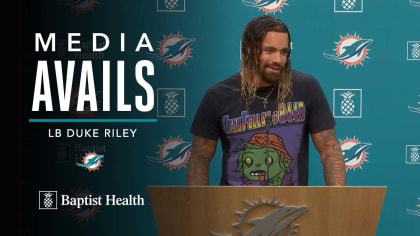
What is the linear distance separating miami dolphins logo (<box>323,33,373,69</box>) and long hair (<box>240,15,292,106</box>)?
3.15 feet

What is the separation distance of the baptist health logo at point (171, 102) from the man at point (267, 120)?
2.90 feet

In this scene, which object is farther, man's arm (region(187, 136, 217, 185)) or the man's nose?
man's arm (region(187, 136, 217, 185))

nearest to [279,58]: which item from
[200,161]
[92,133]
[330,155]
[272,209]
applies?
[330,155]

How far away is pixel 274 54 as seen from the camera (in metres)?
2.65

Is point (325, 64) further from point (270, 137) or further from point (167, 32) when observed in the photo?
point (270, 137)

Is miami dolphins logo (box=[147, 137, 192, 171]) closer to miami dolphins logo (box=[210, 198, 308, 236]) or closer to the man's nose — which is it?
the man's nose

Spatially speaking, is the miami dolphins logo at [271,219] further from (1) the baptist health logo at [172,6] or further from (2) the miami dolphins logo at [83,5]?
(2) the miami dolphins logo at [83,5]

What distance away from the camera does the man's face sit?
2.64 metres

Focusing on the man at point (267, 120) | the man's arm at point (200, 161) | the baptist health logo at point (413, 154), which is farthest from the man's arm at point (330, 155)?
the baptist health logo at point (413, 154)

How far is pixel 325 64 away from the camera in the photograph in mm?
3611

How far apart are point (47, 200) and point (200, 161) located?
1.32 metres

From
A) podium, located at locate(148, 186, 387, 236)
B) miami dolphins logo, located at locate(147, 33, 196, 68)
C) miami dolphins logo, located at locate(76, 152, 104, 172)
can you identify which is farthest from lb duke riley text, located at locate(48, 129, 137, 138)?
podium, located at locate(148, 186, 387, 236)

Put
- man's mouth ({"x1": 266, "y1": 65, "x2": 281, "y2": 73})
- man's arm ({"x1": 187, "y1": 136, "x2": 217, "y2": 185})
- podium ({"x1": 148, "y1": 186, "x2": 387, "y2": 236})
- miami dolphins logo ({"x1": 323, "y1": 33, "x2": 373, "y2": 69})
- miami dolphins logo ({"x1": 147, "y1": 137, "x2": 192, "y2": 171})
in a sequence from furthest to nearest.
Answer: miami dolphins logo ({"x1": 147, "y1": 137, "x2": 192, "y2": 171})
miami dolphins logo ({"x1": 323, "y1": 33, "x2": 373, "y2": 69})
man's arm ({"x1": 187, "y1": 136, "x2": 217, "y2": 185})
man's mouth ({"x1": 266, "y1": 65, "x2": 281, "y2": 73})
podium ({"x1": 148, "y1": 186, "x2": 387, "y2": 236})

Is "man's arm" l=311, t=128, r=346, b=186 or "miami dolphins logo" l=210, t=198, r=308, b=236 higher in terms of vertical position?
"man's arm" l=311, t=128, r=346, b=186
